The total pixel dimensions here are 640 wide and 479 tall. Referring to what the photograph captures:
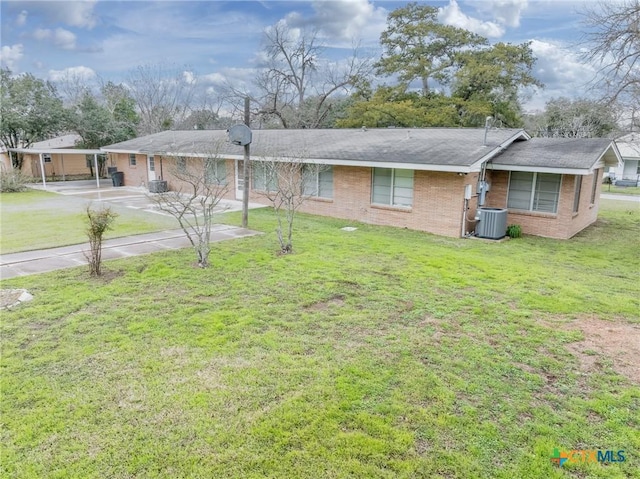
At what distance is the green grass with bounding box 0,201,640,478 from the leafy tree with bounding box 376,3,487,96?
24.1m

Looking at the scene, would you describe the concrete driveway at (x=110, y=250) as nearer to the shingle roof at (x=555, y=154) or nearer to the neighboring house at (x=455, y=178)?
the neighboring house at (x=455, y=178)

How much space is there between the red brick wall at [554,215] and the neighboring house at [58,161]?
23676mm

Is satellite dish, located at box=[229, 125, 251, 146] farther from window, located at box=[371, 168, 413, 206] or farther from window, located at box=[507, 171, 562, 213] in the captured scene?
window, located at box=[507, 171, 562, 213]

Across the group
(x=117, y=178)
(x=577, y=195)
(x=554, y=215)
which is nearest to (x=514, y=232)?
(x=554, y=215)

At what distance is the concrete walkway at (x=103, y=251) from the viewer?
8137 millimetres

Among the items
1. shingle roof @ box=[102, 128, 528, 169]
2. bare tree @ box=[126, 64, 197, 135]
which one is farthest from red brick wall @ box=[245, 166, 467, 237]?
bare tree @ box=[126, 64, 197, 135]

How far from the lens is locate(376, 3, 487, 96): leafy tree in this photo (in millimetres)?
28203

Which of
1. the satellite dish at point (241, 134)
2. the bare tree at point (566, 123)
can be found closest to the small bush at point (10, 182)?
the satellite dish at point (241, 134)

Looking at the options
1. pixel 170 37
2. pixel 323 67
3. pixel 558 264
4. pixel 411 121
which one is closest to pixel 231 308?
pixel 558 264

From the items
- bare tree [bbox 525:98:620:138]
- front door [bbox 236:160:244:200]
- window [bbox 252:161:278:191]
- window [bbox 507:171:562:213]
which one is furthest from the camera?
bare tree [bbox 525:98:620:138]

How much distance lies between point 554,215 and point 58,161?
28.4 m

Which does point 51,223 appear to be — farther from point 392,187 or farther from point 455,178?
point 455,178

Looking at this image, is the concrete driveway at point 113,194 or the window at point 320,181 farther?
the concrete driveway at point 113,194

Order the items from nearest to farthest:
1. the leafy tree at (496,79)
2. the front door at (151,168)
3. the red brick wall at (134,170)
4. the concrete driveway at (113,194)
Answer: the concrete driveway at (113,194) < the front door at (151,168) < the red brick wall at (134,170) < the leafy tree at (496,79)
